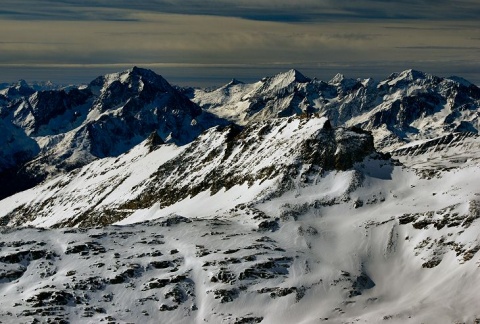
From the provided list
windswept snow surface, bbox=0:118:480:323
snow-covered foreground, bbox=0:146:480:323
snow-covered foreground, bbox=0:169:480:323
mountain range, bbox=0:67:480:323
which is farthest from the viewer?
mountain range, bbox=0:67:480:323

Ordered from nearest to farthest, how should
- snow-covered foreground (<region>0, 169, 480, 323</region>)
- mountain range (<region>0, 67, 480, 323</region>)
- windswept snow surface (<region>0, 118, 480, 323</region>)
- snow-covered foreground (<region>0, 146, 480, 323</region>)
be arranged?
snow-covered foreground (<region>0, 169, 480, 323</region>) < snow-covered foreground (<region>0, 146, 480, 323</region>) < windswept snow surface (<region>0, 118, 480, 323</region>) < mountain range (<region>0, 67, 480, 323</region>)

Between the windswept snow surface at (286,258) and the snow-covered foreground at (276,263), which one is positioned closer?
the snow-covered foreground at (276,263)

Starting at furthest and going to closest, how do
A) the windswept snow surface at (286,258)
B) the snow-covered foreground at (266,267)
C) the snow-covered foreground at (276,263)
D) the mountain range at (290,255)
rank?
the mountain range at (290,255) < the windswept snow surface at (286,258) < the snow-covered foreground at (276,263) < the snow-covered foreground at (266,267)

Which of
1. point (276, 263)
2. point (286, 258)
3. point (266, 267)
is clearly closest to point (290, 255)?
point (286, 258)

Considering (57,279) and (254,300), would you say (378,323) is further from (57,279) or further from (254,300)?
(57,279)

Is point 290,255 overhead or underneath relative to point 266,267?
overhead

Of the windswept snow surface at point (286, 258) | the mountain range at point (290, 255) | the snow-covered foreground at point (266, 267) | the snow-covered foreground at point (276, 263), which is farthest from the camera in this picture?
the mountain range at point (290, 255)

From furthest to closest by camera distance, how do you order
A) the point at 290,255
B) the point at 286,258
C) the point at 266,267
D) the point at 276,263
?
the point at 290,255
the point at 286,258
the point at 276,263
the point at 266,267

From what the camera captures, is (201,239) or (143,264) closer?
(143,264)

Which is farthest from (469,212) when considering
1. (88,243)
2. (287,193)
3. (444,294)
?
(88,243)

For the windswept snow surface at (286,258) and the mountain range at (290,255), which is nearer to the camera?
the windswept snow surface at (286,258)

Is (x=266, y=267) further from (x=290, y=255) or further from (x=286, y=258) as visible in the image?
(x=290, y=255)
